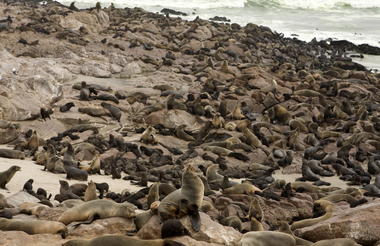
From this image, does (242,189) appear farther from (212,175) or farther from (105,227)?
(105,227)

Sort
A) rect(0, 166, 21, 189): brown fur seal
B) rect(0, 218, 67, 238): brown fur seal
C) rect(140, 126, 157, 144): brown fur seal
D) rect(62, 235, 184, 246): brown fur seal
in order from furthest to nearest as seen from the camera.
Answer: rect(140, 126, 157, 144): brown fur seal → rect(0, 166, 21, 189): brown fur seal → rect(0, 218, 67, 238): brown fur seal → rect(62, 235, 184, 246): brown fur seal

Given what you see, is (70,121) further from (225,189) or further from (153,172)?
(225,189)

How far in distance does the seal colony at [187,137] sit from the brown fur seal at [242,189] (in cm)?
2

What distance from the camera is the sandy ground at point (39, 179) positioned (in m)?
10.5

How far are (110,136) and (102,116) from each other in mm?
2491

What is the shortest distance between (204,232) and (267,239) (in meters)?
0.75

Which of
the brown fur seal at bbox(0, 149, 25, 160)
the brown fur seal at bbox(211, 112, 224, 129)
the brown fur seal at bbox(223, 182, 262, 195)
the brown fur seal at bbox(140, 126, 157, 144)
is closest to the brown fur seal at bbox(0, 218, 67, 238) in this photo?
the brown fur seal at bbox(223, 182, 262, 195)

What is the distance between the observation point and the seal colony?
7.52 m

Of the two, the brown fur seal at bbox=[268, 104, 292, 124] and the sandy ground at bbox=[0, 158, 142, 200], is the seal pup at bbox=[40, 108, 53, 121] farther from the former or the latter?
the brown fur seal at bbox=[268, 104, 292, 124]

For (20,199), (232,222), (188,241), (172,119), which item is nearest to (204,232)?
(188,241)

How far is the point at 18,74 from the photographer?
63.3 feet

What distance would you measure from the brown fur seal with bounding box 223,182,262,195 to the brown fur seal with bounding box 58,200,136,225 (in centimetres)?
385

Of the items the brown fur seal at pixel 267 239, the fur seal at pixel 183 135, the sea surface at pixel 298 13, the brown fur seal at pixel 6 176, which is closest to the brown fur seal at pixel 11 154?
the brown fur seal at pixel 6 176

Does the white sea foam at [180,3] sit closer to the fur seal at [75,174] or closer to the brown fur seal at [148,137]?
the brown fur seal at [148,137]
